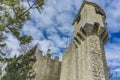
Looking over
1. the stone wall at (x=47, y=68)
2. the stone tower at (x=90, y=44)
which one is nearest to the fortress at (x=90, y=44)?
the stone tower at (x=90, y=44)

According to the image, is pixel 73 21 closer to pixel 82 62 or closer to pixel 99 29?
pixel 99 29

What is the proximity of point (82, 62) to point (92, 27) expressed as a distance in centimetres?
227

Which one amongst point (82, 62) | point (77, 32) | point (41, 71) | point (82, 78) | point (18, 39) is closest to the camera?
point (18, 39)

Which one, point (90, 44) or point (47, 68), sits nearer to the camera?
point (90, 44)

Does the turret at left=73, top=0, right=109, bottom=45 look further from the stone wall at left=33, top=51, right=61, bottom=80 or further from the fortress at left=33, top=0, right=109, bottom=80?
the stone wall at left=33, top=51, right=61, bottom=80

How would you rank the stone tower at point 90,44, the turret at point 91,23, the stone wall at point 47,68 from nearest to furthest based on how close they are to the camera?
the stone tower at point 90,44, the turret at point 91,23, the stone wall at point 47,68

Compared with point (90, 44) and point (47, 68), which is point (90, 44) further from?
point (47, 68)

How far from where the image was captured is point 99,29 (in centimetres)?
1087

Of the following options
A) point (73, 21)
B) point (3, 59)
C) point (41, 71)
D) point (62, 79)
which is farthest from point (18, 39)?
point (41, 71)

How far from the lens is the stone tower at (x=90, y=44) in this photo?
912cm

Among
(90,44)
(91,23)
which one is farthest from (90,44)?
(91,23)

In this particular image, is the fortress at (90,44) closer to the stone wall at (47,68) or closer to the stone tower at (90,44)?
the stone tower at (90,44)

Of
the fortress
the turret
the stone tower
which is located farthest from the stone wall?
the turret

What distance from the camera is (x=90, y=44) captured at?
996 cm
